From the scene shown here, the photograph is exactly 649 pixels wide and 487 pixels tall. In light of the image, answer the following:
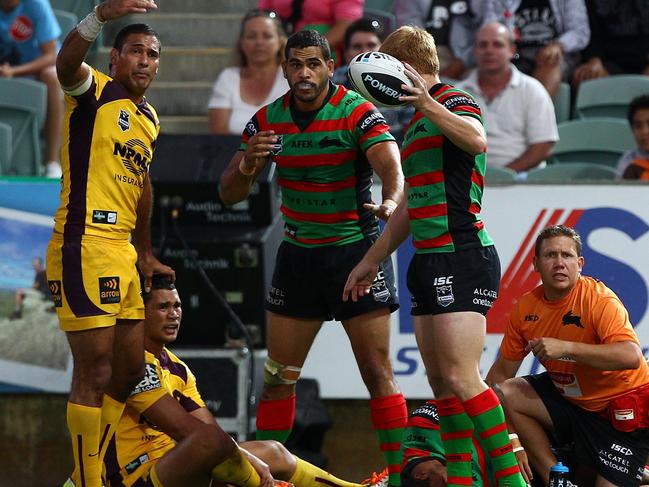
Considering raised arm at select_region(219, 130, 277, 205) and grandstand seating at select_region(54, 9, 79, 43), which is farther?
grandstand seating at select_region(54, 9, 79, 43)

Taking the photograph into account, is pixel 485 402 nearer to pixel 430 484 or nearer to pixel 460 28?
pixel 430 484

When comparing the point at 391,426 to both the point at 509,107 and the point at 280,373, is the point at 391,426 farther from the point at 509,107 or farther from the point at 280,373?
the point at 509,107

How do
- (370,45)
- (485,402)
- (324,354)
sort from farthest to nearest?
1. (370,45)
2. (324,354)
3. (485,402)

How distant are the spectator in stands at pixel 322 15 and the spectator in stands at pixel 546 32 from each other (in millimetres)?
1026

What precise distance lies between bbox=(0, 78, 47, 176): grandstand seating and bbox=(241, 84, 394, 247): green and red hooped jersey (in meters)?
3.59

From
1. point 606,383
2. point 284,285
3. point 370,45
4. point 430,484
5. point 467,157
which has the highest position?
point 370,45

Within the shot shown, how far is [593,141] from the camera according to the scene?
31.4 feet

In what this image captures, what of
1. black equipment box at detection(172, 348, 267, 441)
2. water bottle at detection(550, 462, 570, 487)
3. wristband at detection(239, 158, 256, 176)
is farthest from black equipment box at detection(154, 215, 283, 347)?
water bottle at detection(550, 462, 570, 487)

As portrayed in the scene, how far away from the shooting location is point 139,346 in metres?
5.98

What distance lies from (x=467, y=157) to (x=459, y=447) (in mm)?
1250

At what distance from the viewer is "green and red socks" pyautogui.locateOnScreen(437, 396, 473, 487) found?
233 inches

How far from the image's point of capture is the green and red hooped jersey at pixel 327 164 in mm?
6379

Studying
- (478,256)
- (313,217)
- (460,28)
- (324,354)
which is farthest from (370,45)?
(478,256)

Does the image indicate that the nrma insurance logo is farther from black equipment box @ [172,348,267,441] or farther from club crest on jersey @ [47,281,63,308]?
A: club crest on jersey @ [47,281,63,308]
